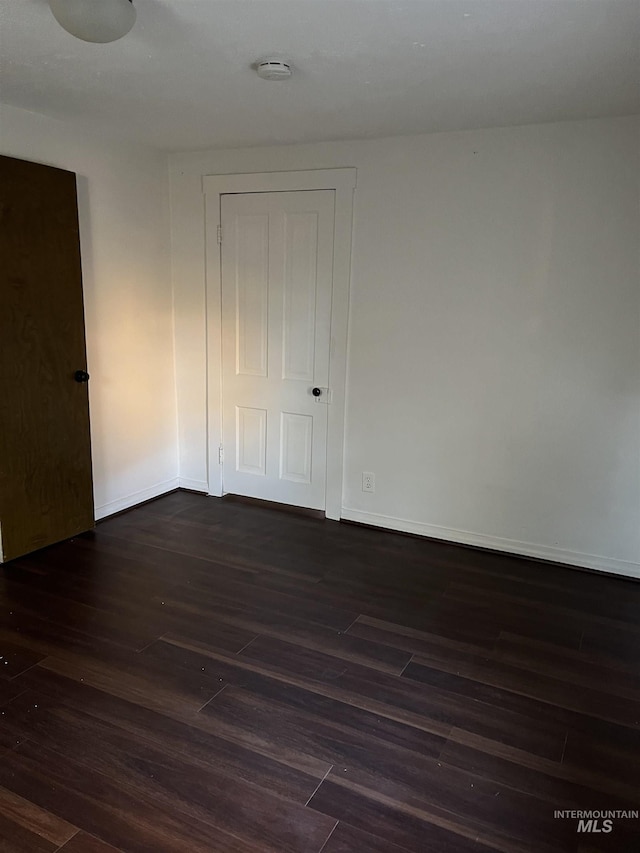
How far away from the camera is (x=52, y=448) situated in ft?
11.2

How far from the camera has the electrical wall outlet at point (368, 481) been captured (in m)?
3.86

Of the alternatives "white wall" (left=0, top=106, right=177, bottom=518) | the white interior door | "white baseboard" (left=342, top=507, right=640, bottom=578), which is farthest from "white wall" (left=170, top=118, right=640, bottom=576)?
"white wall" (left=0, top=106, right=177, bottom=518)

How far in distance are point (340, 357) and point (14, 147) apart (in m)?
2.06

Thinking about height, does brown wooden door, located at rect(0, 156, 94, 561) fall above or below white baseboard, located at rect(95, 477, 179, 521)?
above

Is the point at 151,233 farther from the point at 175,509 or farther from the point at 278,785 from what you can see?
the point at 278,785

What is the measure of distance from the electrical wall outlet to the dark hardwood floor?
0.51 m

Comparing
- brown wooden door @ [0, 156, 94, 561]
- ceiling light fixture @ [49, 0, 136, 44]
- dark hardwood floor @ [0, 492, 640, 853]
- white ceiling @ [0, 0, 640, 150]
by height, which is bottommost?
dark hardwood floor @ [0, 492, 640, 853]

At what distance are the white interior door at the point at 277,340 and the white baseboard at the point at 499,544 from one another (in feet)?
1.24

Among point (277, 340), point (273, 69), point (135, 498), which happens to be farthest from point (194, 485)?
point (273, 69)

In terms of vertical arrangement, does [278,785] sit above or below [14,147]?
below

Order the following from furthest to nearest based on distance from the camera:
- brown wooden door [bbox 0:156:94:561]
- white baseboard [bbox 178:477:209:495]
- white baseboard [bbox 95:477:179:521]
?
white baseboard [bbox 178:477:209:495]
white baseboard [bbox 95:477:179:521]
brown wooden door [bbox 0:156:94:561]

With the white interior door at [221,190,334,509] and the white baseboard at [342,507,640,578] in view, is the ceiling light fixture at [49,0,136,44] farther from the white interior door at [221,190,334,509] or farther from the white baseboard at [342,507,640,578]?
the white baseboard at [342,507,640,578]

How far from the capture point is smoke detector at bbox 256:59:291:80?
232 centimetres

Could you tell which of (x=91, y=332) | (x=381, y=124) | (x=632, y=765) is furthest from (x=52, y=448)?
(x=632, y=765)
